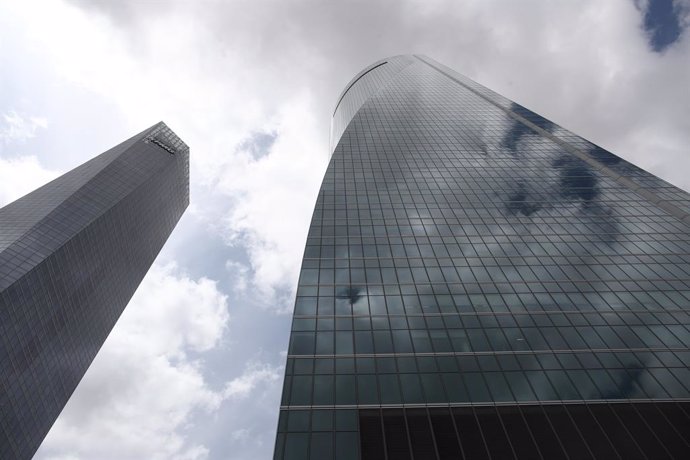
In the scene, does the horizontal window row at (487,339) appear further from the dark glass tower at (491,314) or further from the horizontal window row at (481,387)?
the horizontal window row at (481,387)

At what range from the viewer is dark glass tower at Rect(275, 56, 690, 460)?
3048 centimetres

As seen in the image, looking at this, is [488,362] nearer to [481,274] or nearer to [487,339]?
[487,339]

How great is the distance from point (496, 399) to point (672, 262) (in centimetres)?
3587

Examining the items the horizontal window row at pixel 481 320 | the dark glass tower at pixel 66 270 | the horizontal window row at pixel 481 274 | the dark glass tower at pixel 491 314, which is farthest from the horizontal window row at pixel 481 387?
the dark glass tower at pixel 66 270

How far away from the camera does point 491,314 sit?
4216 cm

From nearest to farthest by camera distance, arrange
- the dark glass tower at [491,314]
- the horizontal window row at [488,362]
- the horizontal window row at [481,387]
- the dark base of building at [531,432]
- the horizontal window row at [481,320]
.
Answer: the dark base of building at [531,432] < the dark glass tower at [491,314] < the horizontal window row at [481,387] < the horizontal window row at [488,362] < the horizontal window row at [481,320]

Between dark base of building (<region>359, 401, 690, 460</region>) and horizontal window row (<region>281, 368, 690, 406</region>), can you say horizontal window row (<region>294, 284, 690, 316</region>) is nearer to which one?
horizontal window row (<region>281, 368, 690, 406</region>)

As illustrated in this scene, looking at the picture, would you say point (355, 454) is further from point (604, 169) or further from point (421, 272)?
point (604, 169)

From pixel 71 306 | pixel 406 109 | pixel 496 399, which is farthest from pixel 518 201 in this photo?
pixel 71 306

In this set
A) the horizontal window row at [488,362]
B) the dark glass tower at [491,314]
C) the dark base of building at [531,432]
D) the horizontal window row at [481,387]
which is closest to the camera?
the dark base of building at [531,432]

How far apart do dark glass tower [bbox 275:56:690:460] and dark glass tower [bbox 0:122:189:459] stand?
66572 mm

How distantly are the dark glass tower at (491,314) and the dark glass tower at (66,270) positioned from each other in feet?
218

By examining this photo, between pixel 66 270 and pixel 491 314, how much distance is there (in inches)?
3773

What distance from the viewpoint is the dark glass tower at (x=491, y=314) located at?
3048cm
